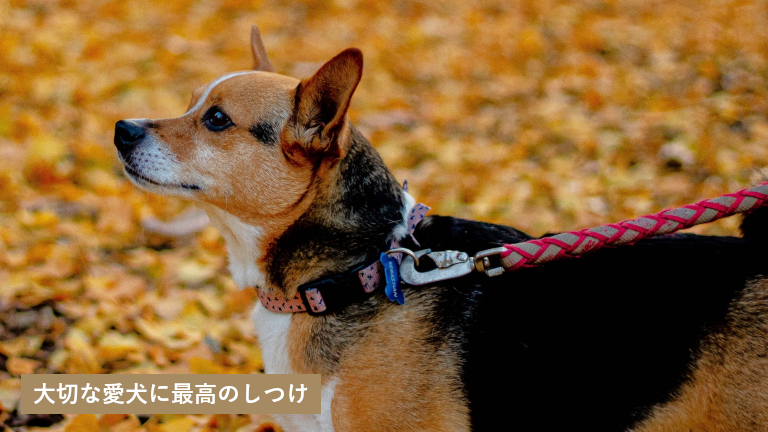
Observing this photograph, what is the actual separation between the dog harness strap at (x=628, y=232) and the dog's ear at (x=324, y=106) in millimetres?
857

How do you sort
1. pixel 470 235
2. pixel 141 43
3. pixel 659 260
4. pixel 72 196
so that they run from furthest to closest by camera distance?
pixel 141 43, pixel 72 196, pixel 470 235, pixel 659 260

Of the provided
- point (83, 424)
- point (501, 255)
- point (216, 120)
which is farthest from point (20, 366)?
point (501, 255)

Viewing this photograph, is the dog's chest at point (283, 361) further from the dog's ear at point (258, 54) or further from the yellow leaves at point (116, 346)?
the dog's ear at point (258, 54)

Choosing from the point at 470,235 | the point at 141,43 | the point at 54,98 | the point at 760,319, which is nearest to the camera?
the point at 760,319

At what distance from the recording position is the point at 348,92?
248 centimetres

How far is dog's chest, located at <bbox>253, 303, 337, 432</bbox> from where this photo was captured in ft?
8.20

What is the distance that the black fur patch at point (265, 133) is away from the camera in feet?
9.12

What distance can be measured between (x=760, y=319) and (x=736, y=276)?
0.17 m

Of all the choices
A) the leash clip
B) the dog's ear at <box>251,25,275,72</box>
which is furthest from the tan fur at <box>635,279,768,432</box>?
the dog's ear at <box>251,25,275,72</box>

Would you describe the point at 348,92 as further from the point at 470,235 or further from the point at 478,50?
the point at 478,50

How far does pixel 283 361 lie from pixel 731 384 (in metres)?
1.72

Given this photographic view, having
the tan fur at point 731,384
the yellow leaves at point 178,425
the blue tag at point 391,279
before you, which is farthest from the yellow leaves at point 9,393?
the tan fur at point 731,384

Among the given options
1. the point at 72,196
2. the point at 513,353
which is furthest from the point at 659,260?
the point at 72,196

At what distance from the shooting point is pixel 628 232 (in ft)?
7.70
